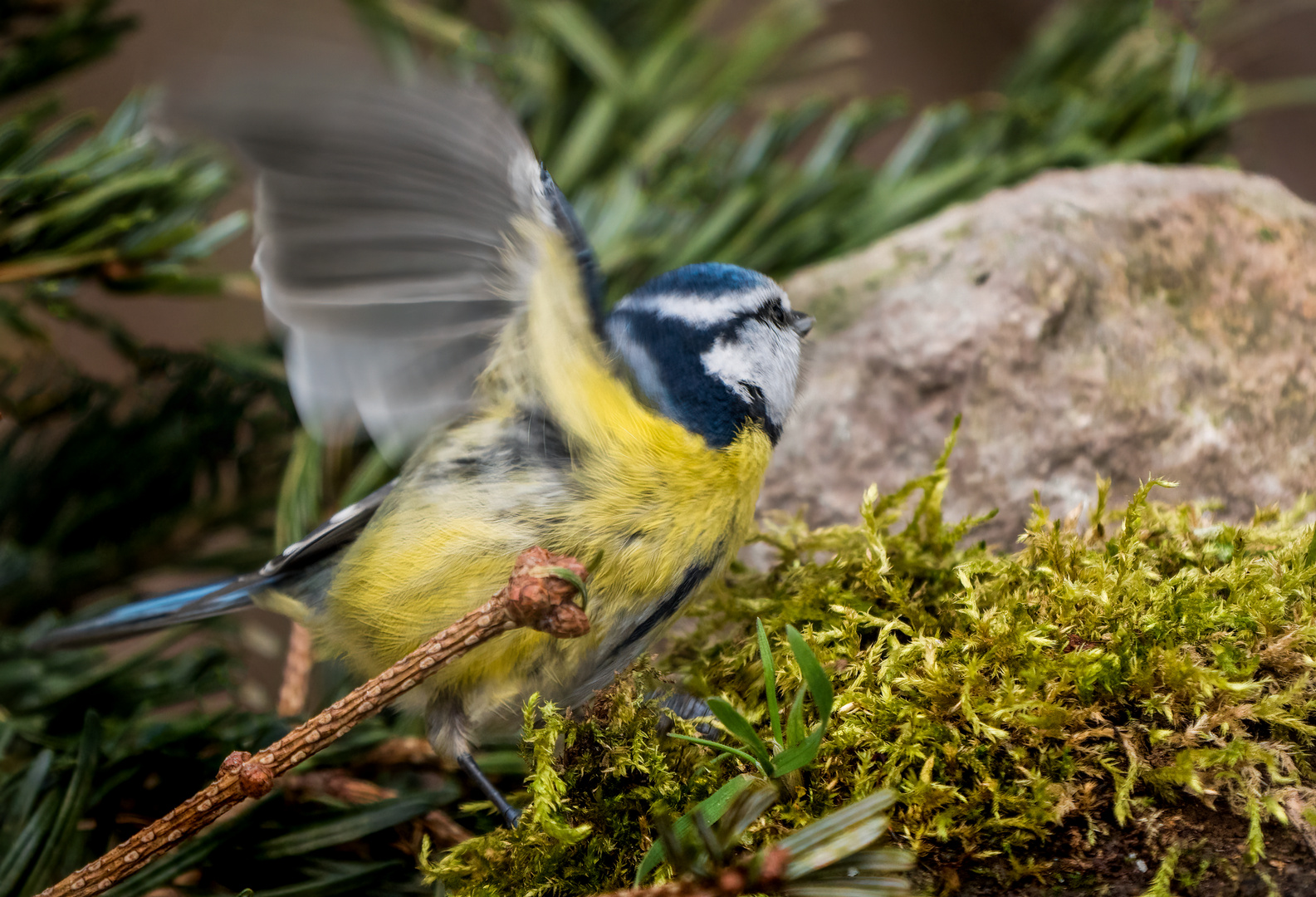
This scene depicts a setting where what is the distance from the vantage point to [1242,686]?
484 millimetres

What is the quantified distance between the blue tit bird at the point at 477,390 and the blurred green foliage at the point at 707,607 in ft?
0.24

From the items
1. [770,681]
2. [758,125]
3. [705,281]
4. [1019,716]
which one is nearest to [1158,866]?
[1019,716]

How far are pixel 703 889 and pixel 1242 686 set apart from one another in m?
0.31

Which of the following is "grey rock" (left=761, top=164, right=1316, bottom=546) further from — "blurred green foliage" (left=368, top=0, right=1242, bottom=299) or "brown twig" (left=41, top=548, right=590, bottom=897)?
"brown twig" (left=41, top=548, right=590, bottom=897)

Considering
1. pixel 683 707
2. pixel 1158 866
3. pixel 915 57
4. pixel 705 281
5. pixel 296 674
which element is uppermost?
pixel 915 57

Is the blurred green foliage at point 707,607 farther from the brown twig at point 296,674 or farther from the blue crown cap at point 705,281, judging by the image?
the blue crown cap at point 705,281

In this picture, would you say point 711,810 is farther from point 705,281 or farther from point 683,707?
point 705,281

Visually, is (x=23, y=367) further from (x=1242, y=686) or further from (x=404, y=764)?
(x=1242, y=686)

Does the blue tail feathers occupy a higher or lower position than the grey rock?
lower

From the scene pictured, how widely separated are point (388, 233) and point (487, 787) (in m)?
0.41

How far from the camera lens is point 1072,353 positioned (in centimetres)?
94

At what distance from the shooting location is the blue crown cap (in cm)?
83

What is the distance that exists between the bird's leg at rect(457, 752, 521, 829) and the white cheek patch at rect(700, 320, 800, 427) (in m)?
0.36

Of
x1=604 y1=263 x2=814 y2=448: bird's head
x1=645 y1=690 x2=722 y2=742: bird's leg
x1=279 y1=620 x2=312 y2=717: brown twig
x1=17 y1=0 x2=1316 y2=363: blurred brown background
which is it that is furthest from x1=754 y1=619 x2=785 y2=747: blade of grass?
x1=17 y1=0 x2=1316 y2=363: blurred brown background
